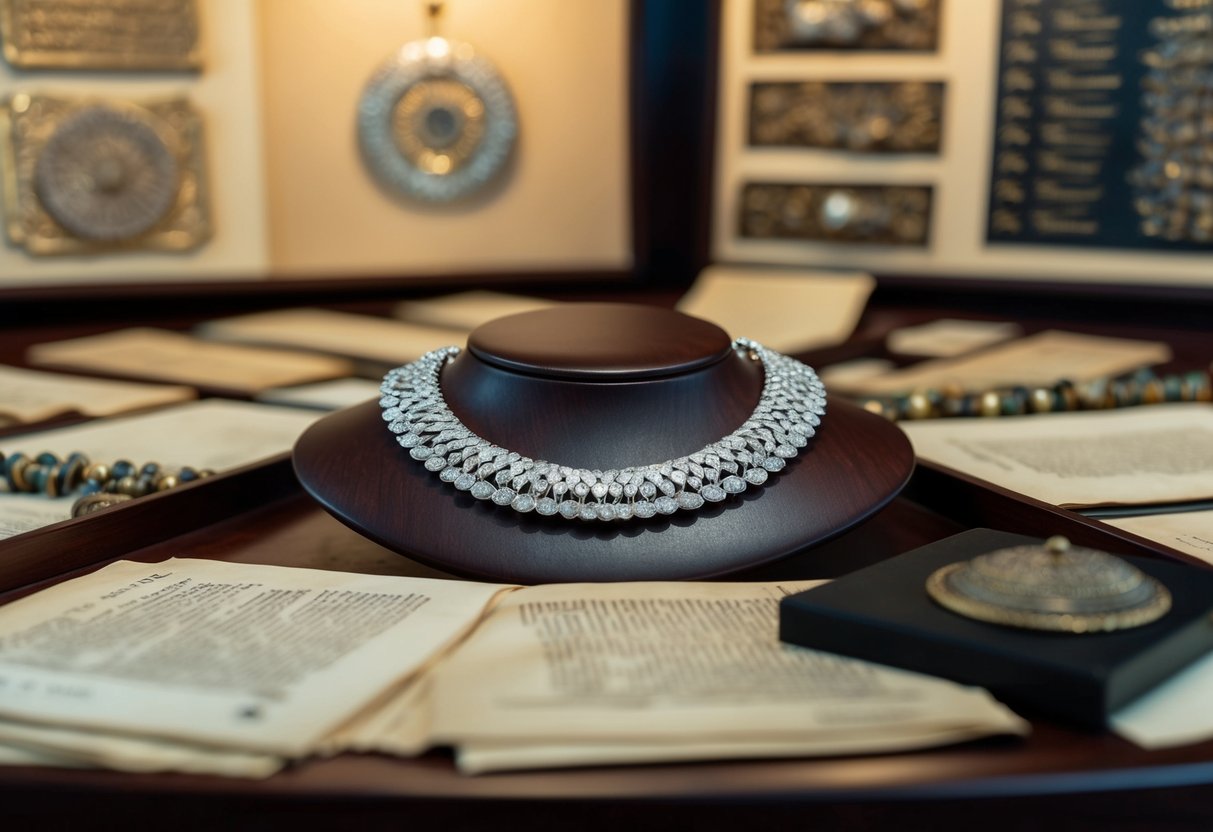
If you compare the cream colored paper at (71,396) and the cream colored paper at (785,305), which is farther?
the cream colored paper at (785,305)

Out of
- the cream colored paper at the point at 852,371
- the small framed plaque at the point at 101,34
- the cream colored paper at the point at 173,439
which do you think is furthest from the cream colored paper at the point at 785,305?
the small framed plaque at the point at 101,34

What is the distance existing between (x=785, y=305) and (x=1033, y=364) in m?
0.38

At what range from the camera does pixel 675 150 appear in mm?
1962

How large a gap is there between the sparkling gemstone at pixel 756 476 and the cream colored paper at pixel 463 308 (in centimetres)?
96

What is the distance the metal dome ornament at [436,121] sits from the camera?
71.9 inches

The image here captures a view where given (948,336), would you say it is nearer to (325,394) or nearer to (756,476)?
(325,394)

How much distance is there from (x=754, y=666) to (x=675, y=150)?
1519 mm

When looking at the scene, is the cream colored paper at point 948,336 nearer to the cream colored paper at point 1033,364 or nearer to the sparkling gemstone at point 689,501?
the cream colored paper at point 1033,364

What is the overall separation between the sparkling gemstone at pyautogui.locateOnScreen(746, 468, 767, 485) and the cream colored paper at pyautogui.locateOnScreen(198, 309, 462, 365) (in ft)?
2.45

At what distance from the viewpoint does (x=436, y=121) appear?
6.10ft

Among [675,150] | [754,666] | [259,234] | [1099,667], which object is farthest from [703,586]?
[675,150]

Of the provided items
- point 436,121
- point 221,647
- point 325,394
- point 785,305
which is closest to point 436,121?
point 436,121

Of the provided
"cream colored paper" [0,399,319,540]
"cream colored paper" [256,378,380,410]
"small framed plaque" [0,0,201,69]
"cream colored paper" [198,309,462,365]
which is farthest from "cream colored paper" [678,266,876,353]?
"small framed plaque" [0,0,201,69]

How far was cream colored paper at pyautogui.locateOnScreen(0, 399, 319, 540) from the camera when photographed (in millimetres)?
910
